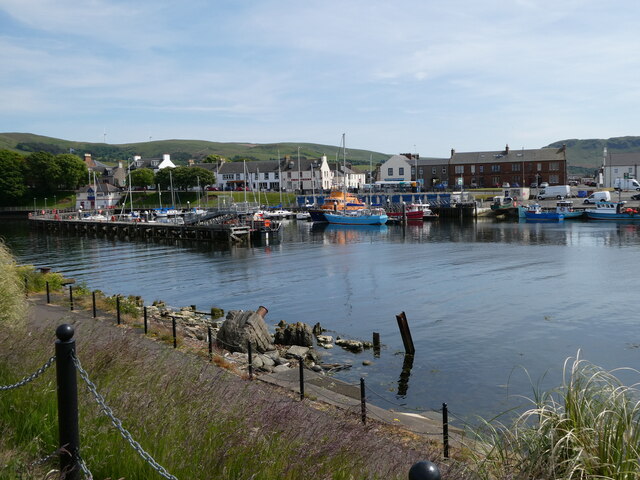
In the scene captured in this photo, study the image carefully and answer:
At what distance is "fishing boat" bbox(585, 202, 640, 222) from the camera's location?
90287 mm

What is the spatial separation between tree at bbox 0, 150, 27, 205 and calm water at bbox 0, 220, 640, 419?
7380 centimetres

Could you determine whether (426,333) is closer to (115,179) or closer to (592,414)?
(592,414)

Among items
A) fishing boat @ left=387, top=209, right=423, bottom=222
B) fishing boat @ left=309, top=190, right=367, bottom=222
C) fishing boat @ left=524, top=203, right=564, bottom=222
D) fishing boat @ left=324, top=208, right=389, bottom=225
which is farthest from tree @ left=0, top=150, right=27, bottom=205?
fishing boat @ left=524, top=203, right=564, bottom=222

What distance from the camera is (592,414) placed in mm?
6836

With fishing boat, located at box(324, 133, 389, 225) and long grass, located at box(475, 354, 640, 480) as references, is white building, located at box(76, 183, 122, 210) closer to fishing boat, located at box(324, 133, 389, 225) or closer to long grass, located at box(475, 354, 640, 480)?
fishing boat, located at box(324, 133, 389, 225)

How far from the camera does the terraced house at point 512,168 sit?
12500cm

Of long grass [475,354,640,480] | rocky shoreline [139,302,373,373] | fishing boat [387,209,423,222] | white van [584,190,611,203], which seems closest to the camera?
long grass [475,354,640,480]

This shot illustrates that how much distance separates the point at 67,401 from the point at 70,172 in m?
153

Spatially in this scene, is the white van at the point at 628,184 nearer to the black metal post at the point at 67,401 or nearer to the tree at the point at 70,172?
the tree at the point at 70,172

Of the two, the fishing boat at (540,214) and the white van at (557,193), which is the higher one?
the white van at (557,193)

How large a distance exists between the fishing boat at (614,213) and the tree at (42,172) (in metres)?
123

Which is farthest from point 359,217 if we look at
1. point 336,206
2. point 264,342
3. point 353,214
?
point 264,342

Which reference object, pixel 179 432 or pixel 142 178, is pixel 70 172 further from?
pixel 179 432

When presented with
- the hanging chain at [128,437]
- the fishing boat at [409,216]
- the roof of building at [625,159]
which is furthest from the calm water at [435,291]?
the roof of building at [625,159]
